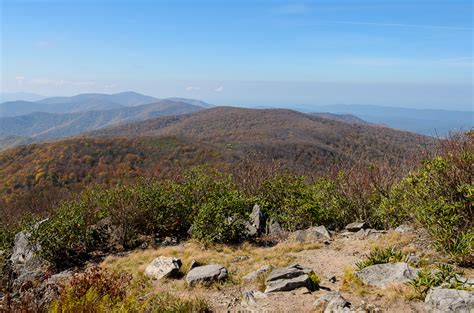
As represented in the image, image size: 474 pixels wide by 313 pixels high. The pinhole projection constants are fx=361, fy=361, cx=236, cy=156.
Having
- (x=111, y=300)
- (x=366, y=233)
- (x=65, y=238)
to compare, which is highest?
(x=111, y=300)

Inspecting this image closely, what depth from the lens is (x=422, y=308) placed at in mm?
5258

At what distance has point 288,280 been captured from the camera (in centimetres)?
679

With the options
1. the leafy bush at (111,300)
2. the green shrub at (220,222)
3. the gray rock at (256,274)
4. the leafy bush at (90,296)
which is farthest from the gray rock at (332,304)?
the green shrub at (220,222)

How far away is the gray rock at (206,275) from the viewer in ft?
25.5

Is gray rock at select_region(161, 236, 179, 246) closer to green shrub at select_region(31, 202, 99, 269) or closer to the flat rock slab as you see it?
green shrub at select_region(31, 202, 99, 269)

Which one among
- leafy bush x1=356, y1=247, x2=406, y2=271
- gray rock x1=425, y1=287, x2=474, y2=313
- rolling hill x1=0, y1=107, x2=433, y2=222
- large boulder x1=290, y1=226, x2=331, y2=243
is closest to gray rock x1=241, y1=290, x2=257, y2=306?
leafy bush x1=356, y1=247, x2=406, y2=271

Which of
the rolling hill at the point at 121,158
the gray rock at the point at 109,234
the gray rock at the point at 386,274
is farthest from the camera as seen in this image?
the rolling hill at the point at 121,158

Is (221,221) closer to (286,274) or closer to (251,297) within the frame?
(286,274)

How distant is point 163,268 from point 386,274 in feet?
16.9

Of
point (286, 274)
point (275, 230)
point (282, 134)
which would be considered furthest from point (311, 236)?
point (282, 134)

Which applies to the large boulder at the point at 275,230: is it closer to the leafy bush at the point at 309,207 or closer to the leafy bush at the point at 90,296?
the leafy bush at the point at 309,207

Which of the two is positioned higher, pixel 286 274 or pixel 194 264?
pixel 286 274

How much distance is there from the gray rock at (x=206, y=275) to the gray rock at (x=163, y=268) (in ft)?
1.97

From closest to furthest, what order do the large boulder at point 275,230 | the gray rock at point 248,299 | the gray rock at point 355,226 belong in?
the gray rock at point 248,299
the gray rock at point 355,226
the large boulder at point 275,230
